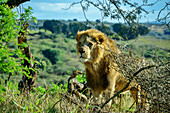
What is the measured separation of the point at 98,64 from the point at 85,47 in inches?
20.9

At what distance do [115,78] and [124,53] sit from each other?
1525mm

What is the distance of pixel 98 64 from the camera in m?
4.38

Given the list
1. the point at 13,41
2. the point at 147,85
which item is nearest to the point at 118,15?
the point at 147,85

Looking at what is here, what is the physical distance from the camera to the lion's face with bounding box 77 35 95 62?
4.07m

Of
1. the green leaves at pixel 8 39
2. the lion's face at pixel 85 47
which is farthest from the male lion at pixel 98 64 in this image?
the green leaves at pixel 8 39

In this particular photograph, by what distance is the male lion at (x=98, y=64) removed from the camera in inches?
164

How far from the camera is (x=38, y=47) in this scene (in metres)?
84.8

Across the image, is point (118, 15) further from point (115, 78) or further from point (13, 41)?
point (13, 41)

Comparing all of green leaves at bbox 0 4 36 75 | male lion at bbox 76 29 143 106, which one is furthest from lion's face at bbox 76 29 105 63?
green leaves at bbox 0 4 36 75

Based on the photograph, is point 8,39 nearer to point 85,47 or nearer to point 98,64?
point 85,47

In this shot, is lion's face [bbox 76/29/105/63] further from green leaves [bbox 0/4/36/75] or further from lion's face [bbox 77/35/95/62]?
green leaves [bbox 0/4/36/75]

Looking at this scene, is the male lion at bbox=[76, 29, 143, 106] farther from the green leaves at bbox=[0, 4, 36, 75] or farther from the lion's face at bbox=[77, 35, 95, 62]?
the green leaves at bbox=[0, 4, 36, 75]

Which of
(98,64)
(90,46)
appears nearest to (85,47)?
(90,46)

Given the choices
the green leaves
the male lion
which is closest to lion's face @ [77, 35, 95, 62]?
the male lion
